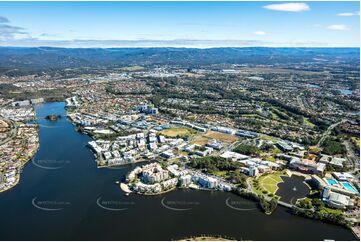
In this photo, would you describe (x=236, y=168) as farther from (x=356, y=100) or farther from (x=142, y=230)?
(x=356, y=100)

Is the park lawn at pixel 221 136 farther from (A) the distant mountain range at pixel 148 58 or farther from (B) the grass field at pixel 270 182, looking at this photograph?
(A) the distant mountain range at pixel 148 58

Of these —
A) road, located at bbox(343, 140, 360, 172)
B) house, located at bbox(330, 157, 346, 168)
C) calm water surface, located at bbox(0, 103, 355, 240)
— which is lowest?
calm water surface, located at bbox(0, 103, 355, 240)

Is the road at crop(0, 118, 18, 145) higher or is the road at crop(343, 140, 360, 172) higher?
the road at crop(343, 140, 360, 172)

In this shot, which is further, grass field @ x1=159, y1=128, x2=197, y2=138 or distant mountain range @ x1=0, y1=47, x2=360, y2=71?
distant mountain range @ x1=0, y1=47, x2=360, y2=71

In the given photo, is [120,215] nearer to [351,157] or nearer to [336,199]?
[336,199]

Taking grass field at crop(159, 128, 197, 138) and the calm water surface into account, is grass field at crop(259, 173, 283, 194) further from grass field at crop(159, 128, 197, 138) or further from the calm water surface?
grass field at crop(159, 128, 197, 138)

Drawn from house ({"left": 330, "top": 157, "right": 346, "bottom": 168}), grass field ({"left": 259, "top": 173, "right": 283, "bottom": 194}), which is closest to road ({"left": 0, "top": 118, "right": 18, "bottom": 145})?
grass field ({"left": 259, "top": 173, "right": 283, "bottom": 194})

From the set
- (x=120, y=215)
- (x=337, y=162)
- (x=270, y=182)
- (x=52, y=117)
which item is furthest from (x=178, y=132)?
(x=120, y=215)
